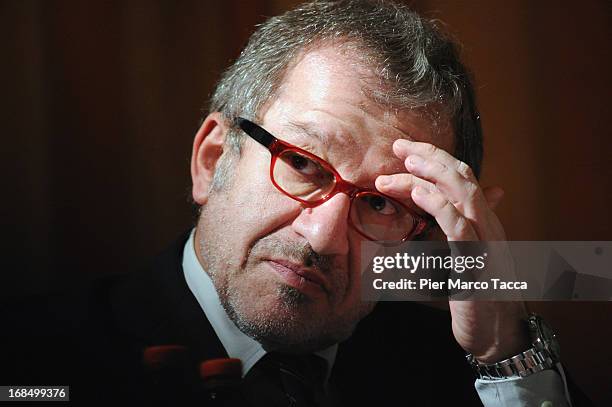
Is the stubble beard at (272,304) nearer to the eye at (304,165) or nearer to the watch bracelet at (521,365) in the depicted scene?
the eye at (304,165)

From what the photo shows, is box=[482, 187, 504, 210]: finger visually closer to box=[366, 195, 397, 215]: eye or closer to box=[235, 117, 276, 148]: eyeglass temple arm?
box=[366, 195, 397, 215]: eye

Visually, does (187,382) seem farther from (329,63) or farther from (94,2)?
(94,2)

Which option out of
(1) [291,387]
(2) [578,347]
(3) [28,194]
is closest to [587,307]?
(2) [578,347]

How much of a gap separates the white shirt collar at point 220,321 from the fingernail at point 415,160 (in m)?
0.42

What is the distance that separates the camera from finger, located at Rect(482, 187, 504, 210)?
1.45m

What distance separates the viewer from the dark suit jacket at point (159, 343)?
1.26m

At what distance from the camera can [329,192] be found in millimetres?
1293

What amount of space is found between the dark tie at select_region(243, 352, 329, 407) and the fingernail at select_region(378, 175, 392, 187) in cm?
38

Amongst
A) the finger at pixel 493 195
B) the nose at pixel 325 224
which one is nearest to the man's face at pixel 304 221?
the nose at pixel 325 224

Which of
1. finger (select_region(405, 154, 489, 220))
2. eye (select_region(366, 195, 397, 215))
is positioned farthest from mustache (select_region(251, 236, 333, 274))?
finger (select_region(405, 154, 489, 220))

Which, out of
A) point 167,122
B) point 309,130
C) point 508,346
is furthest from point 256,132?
point 508,346

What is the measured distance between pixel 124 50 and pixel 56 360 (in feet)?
2.10

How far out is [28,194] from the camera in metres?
1.42

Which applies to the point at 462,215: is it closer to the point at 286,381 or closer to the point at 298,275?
the point at 298,275
